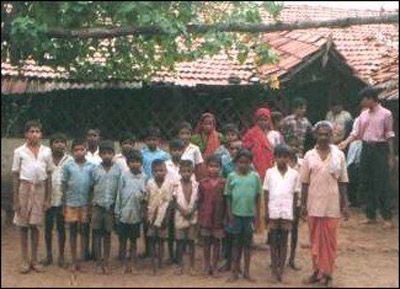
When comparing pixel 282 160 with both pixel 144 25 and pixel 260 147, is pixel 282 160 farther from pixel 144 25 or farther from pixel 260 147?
pixel 144 25

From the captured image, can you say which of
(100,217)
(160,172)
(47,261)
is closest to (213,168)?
(160,172)

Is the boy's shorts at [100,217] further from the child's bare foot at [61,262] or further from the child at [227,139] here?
the child at [227,139]

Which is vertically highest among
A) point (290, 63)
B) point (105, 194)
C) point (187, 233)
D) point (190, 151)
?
point (290, 63)

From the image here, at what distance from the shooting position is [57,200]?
6.87 meters

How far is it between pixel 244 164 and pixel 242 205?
1.31 ft

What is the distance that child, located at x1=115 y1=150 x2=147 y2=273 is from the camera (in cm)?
668

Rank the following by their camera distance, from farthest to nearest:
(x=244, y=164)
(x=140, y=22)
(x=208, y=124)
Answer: (x=208, y=124), (x=244, y=164), (x=140, y=22)

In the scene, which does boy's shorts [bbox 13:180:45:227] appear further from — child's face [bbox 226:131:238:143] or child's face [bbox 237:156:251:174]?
child's face [bbox 226:131:238:143]

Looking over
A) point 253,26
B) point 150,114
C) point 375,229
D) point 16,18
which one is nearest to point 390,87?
point 375,229

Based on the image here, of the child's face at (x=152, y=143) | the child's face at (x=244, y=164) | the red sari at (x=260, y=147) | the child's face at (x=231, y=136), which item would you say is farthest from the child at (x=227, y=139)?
the child's face at (x=244, y=164)

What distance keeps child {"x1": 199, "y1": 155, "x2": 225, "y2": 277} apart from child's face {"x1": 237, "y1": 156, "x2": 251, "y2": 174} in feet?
0.75

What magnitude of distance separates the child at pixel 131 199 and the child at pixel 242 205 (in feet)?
2.83

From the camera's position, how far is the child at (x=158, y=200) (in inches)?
265

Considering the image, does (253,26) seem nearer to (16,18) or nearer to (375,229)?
(16,18)
